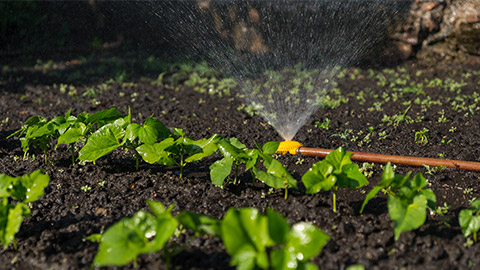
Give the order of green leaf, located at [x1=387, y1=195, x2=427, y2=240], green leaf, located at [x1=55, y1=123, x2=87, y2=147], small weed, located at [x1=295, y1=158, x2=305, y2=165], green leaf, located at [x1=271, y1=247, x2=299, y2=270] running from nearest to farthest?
1. green leaf, located at [x1=271, y1=247, x2=299, y2=270]
2. green leaf, located at [x1=387, y1=195, x2=427, y2=240]
3. green leaf, located at [x1=55, y1=123, x2=87, y2=147]
4. small weed, located at [x1=295, y1=158, x2=305, y2=165]

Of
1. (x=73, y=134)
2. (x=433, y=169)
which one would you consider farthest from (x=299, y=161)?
(x=73, y=134)

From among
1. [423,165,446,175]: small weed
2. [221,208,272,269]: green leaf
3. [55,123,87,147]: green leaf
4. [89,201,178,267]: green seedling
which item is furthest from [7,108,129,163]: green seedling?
[423,165,446,175]: small weed

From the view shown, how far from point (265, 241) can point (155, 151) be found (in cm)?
123

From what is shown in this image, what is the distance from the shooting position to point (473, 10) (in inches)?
238

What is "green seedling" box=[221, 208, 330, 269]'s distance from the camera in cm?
169

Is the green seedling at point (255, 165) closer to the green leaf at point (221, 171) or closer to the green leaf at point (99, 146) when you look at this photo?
the green leaf at point (221, 171)

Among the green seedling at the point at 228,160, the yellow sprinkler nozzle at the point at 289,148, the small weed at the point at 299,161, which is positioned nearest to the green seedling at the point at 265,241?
the green seedling at the point at 228,160

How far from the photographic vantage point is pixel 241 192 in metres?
2.77

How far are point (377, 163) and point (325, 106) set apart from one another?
1573 mm

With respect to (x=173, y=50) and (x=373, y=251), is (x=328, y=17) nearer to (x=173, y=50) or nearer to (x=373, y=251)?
(x=173, y=50)

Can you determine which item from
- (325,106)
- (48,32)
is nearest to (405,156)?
(325,106)

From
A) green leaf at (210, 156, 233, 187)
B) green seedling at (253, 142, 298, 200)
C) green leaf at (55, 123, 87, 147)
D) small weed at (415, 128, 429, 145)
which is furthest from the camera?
small weed at (415, 128, 429, 145)

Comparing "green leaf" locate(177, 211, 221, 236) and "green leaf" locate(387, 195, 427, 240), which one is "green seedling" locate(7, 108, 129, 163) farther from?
"green leaf" locate(387, 195, 427, 240)

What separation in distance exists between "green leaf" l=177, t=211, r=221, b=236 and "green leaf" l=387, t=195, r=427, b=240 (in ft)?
2.48
